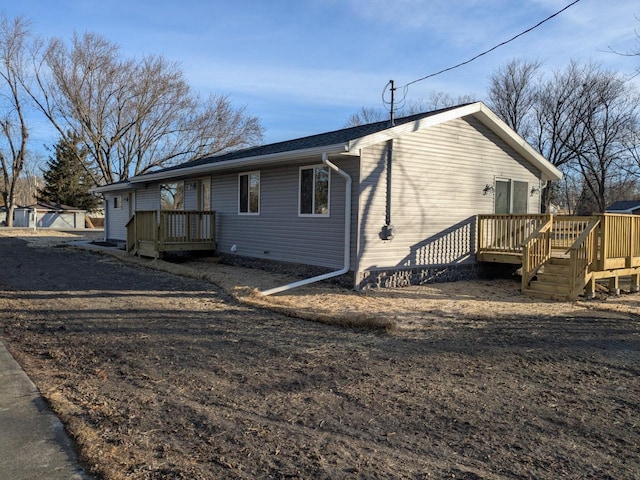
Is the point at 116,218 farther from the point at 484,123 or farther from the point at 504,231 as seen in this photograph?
the point at 504,231

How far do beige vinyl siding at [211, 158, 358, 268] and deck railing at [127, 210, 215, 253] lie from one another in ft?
1.07

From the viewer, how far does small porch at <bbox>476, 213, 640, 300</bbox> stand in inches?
382

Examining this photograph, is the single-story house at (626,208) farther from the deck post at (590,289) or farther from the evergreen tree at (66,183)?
the evergreen tree at (66,183)

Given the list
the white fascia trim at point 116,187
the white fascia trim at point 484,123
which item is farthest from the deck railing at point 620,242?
the white fascia trim at point 116,187

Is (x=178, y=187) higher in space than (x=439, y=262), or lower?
higher

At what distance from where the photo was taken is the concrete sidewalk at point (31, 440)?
9.37 ft

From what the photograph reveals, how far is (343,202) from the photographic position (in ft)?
33.5

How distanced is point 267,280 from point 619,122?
29.3 metres

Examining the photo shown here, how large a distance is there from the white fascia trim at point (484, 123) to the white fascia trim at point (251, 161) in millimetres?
400

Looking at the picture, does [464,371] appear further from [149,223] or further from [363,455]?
[149,223]

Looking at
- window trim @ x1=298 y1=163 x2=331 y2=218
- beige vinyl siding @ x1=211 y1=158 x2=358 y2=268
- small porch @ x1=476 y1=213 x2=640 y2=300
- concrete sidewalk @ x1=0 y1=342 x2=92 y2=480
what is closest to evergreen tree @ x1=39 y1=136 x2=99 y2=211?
beige vinyl siding @ x1=211 y1=158 x2=358 y2=268

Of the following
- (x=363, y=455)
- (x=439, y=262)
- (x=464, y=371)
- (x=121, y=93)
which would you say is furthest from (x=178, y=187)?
(x=121, y=93)

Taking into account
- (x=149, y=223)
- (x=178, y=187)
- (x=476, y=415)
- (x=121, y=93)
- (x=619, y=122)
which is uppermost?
(x=121, y=93)

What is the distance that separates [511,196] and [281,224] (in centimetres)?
624
